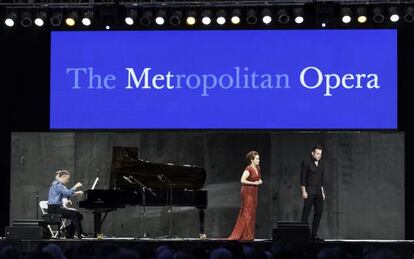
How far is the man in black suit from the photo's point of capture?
51.9 feet

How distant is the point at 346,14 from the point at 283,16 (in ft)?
3.67

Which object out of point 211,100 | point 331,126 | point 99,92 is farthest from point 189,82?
point 331,126

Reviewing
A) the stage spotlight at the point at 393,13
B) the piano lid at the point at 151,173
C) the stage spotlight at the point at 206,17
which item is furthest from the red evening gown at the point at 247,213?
the stage spotlight at the point at 393,13

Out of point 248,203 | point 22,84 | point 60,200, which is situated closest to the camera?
point 248,203

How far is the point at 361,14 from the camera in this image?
16406 millimetres

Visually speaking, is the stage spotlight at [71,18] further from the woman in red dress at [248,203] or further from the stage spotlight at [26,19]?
the woman in red dress at [248,203]

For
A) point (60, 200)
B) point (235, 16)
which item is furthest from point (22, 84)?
point (235, 16)

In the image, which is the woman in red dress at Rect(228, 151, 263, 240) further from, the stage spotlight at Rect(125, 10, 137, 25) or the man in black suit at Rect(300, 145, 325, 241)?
the stage spotlight at Rect(125, 10, 137, 25)

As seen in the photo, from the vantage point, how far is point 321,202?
16.1 metres

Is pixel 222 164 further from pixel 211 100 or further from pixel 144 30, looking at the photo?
pixel 144 30

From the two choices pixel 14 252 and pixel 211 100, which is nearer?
pixel 14 252

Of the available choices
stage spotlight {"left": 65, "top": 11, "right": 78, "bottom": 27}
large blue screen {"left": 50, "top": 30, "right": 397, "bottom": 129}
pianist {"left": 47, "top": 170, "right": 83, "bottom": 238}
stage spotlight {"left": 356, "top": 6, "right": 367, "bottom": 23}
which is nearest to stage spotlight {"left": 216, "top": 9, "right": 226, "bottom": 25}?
large blue screen {"left": 50, "top": 30, "right": 397, "bottom": 129}

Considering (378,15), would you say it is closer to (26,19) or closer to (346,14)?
(346,14)

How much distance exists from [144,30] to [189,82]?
136 centimetres
